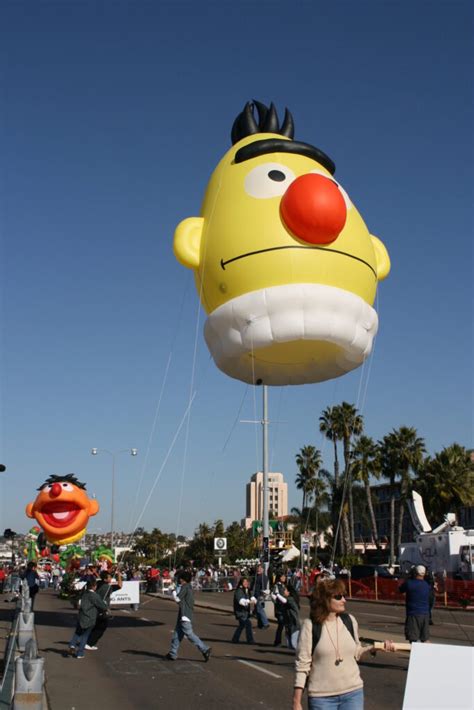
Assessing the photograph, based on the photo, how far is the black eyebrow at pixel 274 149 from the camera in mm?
12172

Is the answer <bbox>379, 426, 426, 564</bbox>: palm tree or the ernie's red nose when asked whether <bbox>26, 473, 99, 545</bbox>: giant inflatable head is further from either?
<bbox>379, 426, 426, 564</bbox>: palm tree

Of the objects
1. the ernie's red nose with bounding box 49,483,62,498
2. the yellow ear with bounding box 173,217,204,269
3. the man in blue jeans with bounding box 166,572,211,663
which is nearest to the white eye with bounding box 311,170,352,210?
the yellow ear with bounding box 173,217,204,269

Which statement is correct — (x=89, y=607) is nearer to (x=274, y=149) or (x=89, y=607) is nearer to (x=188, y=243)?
(x=188, y=243)

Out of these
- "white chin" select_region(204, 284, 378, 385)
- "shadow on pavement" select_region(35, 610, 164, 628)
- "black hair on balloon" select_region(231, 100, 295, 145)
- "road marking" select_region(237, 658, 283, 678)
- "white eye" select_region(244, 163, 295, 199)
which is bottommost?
"shadow on pavement" select_region(35, 610, 164, 628)

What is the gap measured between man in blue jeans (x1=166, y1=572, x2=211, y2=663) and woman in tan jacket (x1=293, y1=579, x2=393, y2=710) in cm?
746

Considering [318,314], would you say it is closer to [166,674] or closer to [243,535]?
[166,674]

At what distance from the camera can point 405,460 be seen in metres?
54.1

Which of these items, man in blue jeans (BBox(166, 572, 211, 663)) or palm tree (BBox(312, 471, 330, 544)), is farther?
palm tree (BBox(312, 471, 330, 544))

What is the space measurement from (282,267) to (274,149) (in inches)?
95.3

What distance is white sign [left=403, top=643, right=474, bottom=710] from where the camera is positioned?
4555 mm

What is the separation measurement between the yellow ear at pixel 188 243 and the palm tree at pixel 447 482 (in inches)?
1603

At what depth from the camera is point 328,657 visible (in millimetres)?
4918

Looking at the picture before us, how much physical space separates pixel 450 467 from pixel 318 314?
41388 millimetres

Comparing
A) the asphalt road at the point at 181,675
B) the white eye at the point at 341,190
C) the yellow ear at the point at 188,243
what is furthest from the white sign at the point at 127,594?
the white eye at the point at 341,190
